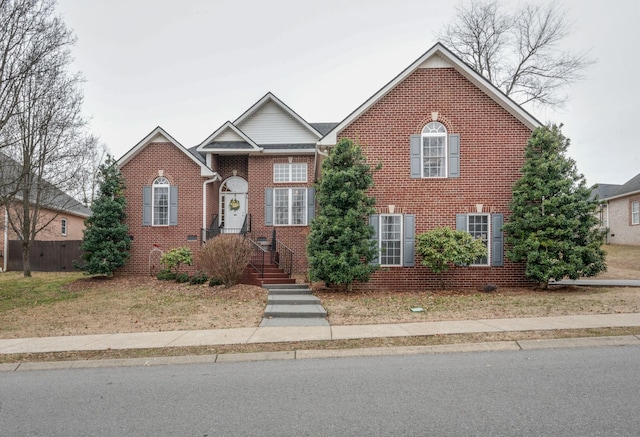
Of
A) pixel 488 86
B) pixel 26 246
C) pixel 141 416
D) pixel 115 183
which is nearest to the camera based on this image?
pixel 141 416

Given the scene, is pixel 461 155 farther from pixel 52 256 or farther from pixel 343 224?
pixel 52 256

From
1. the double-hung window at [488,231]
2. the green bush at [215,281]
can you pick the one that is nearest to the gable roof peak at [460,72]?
the double-hung window at [488,231]

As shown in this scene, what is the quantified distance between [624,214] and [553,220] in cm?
2076

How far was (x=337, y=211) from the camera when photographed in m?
12.6

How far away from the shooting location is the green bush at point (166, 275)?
1655 centimetres

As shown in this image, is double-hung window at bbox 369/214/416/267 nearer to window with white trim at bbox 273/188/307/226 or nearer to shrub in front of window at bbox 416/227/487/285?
shrub in front of window at bbox 416/227/487/285

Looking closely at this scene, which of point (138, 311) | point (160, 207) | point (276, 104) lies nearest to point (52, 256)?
point (160, 207)

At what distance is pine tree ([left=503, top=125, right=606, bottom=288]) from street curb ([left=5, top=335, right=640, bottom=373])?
6.02m

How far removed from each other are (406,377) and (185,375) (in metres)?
2.92

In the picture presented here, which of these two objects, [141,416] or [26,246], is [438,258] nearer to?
[141,416]

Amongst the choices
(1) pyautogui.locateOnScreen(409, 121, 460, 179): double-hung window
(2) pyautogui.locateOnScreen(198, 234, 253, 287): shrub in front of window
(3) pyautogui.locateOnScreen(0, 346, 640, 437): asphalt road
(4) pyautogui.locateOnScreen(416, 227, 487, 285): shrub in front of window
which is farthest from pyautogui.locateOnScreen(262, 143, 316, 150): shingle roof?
(3) pyautogui.locateOnScreen(0, 346, 640, 437): asphalt road

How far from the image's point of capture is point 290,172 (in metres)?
18.7

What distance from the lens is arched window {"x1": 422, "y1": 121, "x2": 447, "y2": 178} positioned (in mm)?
14305

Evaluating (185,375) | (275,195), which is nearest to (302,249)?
(275,195)
